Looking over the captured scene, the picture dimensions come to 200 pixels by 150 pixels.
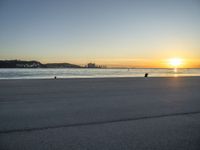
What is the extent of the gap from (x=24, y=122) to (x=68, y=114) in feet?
3.65

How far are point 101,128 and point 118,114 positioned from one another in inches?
50.9

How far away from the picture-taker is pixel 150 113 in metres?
5.29

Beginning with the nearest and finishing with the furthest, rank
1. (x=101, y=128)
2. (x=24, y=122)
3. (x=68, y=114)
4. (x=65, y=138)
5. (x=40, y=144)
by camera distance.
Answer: (x=40, y=144)
(x=65, y=138)
(x=101, y=128)
(x=24, y=122)
(x=68, y=114)

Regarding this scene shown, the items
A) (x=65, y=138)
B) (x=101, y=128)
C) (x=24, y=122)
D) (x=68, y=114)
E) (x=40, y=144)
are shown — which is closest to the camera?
(x=40, y=144)

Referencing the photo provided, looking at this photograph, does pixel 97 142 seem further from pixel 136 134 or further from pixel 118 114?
pixel 118 114

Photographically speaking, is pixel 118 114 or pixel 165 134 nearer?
pixel 165 134

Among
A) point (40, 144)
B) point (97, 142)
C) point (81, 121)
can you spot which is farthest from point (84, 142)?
point (81, 121)

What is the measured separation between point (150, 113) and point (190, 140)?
6.60 ft

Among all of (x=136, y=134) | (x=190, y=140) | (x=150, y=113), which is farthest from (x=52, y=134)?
(x=150, y=113)

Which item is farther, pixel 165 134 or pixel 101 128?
pixel 101 128

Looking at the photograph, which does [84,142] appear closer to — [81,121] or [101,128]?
[101,128]

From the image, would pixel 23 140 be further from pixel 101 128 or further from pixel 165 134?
pixel 165 134

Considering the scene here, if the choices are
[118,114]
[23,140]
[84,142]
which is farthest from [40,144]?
[118,114]

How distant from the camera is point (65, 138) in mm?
3375
